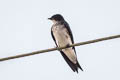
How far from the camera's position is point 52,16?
40.8ft

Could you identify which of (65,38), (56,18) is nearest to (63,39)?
(65,38)

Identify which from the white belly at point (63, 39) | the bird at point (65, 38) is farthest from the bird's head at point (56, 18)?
the white belly at point (63, 39)

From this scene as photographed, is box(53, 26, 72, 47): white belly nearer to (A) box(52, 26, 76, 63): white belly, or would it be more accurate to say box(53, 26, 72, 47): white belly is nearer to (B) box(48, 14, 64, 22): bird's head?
(A) box(52, 26, 76, 63): white belly

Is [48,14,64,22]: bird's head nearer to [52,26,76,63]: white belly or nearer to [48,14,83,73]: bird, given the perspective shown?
[48,14,83,73]: bird

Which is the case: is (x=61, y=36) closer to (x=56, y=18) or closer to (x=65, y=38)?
(x=65, y=38)

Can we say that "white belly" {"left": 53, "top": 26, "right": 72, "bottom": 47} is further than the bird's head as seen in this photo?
No

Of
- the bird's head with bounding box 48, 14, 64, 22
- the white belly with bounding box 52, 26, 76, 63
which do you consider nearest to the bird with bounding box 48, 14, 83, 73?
the white belly with bounding box 52, 26, 76, 63

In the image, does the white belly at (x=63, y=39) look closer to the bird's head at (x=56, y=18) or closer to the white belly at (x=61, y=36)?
the white belly at (x=61, y=36)

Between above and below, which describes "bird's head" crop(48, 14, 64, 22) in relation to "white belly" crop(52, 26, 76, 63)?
above

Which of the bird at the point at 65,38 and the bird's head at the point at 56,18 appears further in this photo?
the bird's head at the point at 56,18

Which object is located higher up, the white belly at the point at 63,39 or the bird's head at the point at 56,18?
the bird's head at the point at 56,18

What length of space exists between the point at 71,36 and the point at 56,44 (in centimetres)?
46

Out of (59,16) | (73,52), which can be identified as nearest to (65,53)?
(73,52)

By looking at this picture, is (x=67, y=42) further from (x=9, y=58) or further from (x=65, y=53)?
(x=9, y=58)
